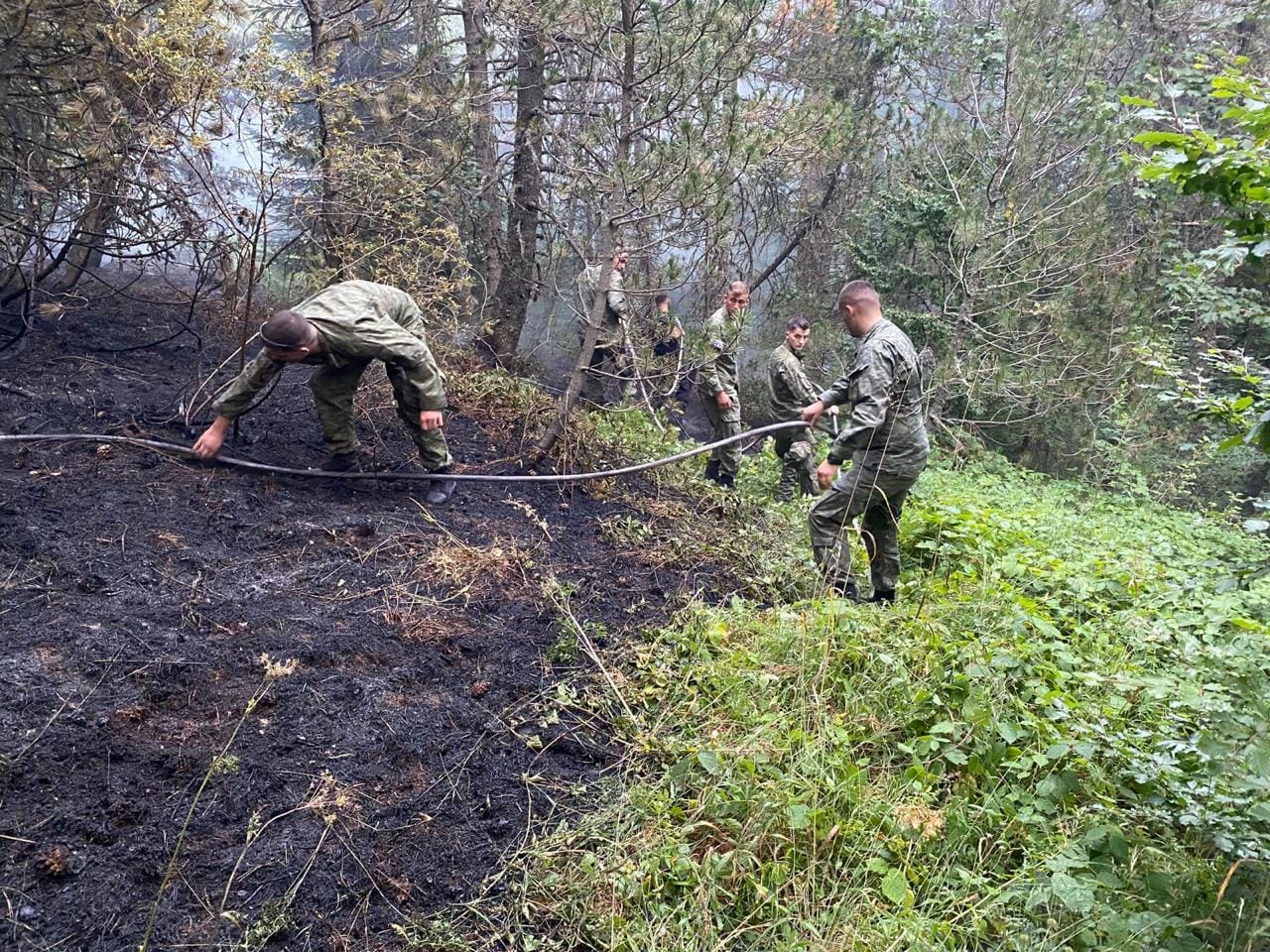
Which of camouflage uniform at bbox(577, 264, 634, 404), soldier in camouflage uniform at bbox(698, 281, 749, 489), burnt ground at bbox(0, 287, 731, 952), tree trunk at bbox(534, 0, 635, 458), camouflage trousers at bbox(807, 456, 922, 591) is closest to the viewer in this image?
burnt ground at bbox(0, 287, 731, 952)

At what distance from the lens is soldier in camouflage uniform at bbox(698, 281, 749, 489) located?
248 inches

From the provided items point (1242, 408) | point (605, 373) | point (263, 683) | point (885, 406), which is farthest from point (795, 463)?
point (263, 683)

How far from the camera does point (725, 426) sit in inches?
286

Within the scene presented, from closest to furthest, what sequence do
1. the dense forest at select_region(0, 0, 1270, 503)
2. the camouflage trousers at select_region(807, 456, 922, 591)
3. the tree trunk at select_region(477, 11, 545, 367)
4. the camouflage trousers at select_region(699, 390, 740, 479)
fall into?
the camouflage trousers at select_region(807, 456, 922, 591) → the dense forest at select_region(0, 0, 1270, 503) → the camouflage trousers at select_region(699, 390, 740, 479) → the tree trunk at select_region(477, 11, 545, 367)

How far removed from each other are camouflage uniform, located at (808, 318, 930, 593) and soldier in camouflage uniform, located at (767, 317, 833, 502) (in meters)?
2.07

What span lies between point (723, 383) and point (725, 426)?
41 cm

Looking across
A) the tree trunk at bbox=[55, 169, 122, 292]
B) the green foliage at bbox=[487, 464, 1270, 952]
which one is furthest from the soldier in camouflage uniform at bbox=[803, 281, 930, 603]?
the tree trunk at bbox=[55, 169, 122, 292]

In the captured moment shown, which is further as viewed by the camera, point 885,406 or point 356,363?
point 356,363

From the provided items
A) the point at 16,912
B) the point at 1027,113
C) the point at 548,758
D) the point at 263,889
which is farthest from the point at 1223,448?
the point at 1027,113

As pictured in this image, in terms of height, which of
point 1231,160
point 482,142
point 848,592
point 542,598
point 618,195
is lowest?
point 848,592

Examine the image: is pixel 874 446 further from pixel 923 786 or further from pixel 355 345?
pixel 355 345

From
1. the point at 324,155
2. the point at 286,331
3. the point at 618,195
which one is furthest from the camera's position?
the point at 324,155

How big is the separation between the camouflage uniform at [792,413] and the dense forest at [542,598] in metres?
0.37

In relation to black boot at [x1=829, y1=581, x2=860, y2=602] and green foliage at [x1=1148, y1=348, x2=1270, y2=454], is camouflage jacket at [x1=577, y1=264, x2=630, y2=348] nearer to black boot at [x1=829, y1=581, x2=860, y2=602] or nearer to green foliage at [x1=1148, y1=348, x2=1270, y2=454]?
black boot at [x1=829, y1=581, x2=860, y2=602]
